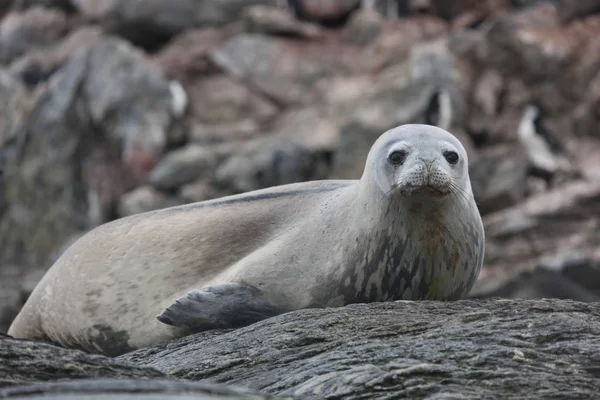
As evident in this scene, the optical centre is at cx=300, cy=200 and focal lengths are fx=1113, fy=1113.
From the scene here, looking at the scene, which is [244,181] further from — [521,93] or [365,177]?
[365,177]

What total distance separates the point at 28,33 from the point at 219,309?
2892cm

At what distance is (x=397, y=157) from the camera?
555 cm

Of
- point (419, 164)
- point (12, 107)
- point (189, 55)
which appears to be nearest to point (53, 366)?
point (419, 164)

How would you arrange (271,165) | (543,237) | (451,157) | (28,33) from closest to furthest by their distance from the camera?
(451,157), (543,237), (271,165), (28,33)

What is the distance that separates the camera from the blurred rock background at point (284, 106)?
23.6 metres

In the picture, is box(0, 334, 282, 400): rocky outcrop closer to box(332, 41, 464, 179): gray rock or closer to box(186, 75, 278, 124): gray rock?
box(332, 41, 464, 179): gray rock

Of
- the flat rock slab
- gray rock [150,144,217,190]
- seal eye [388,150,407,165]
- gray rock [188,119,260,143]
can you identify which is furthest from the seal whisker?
gray rock [188,119,260,143]

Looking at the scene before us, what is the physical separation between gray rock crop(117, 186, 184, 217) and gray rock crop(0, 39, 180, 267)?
143cm

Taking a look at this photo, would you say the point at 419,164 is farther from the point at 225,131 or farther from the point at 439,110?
the point at 225,131

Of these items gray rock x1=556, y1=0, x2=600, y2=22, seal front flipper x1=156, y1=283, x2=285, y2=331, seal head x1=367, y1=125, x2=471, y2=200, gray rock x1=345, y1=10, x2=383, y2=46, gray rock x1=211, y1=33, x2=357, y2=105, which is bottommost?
seal front flipper x1=156, y1=283, x2=285, y2=331

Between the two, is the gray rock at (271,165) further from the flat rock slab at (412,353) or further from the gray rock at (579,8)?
the flat rock slab at (412,353)

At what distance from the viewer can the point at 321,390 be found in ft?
12.9

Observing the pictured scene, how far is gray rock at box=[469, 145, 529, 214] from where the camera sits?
74.7 feet

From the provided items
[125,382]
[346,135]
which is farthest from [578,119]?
[125,382]
